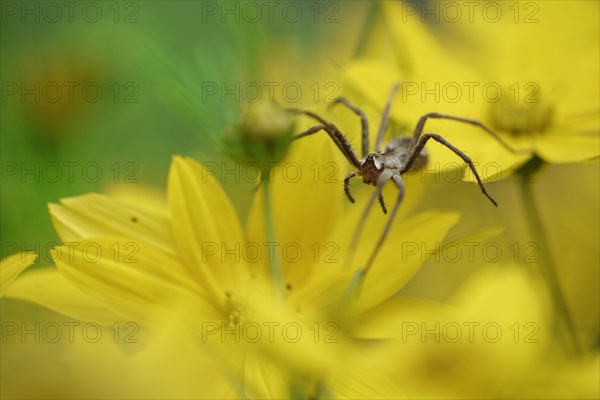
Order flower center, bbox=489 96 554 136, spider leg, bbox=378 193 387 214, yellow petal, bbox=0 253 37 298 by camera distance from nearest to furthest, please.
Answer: yellow petal, bbox=0 253 37 298
spider leg, bbox=378 193 387 214
flower center, bbox=489 96 554 136

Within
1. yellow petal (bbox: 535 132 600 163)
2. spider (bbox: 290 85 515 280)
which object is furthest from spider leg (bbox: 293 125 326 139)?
yellow petal (bbox: 535 132 600 163)

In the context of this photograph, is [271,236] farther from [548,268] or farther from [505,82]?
[505,82]

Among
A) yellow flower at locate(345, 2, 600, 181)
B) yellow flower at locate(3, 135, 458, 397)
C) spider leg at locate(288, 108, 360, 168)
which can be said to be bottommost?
yellow flower at locate(3, 135, 458, 397)

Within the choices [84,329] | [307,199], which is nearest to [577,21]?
[307,199]

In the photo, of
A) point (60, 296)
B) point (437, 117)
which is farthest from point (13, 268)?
point (437, 117)

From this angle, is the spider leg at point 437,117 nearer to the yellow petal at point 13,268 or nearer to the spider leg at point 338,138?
the spider leg at point 338,138

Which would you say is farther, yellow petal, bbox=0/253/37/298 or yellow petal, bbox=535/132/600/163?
yellow petal, bbox=535/132/600/163

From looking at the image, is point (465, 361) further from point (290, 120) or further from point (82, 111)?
point (82, 111)

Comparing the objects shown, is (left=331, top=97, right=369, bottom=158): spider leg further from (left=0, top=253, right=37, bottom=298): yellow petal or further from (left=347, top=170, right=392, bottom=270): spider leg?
(left=0, top=253, right=37, bottom=298): yellow petal
